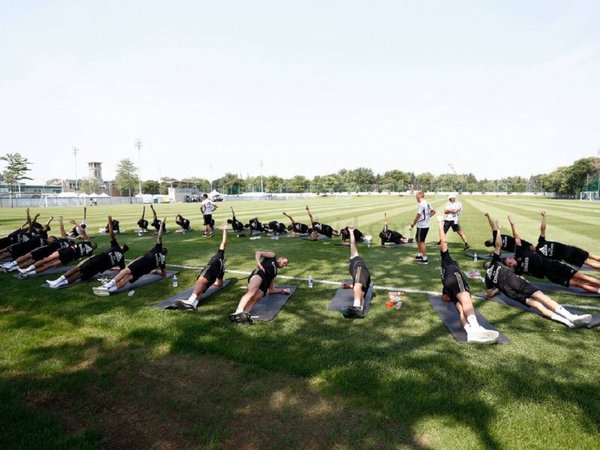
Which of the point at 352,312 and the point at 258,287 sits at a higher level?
the point at 258,287

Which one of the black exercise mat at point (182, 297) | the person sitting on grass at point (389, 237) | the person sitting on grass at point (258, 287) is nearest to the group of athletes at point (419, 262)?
the person sitting on grass at point (258, 287)

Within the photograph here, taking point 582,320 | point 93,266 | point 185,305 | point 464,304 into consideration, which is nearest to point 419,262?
point 464,304

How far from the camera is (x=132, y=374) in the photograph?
5.07 m

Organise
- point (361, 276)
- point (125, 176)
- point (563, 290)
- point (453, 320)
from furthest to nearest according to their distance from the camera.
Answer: point (125, 176), point (563, 290), point (361, 276), point (453, 320)

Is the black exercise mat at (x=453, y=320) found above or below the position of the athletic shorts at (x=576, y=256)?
below

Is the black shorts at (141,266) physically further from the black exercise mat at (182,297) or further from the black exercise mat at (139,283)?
the black exercise mat at (182,297)

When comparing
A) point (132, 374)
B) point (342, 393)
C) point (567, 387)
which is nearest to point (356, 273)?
point (342, 393)

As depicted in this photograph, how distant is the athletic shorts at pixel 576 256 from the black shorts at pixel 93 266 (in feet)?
43.3

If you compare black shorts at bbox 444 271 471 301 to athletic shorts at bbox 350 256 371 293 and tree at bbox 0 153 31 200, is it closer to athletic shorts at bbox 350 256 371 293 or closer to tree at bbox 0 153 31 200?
athletic shorts at bbox 350 256 371 293

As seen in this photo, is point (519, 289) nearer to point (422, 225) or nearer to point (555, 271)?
point (555, 271)

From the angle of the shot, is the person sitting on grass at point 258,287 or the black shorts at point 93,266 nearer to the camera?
the person sitting on grass at point 258,287

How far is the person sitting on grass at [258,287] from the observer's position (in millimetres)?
6727

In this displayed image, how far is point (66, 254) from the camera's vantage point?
10.8m

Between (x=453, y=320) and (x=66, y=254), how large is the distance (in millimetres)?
11663
